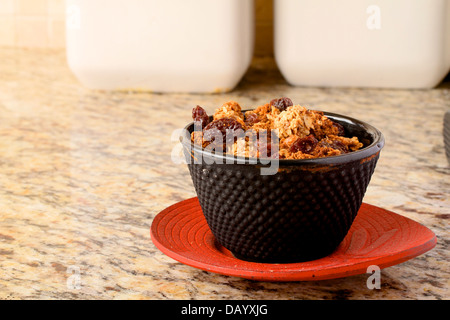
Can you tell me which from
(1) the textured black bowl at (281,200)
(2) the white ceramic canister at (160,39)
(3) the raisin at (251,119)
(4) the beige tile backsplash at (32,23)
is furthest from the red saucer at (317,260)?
(4) the beige tile backsplash at (32,23)

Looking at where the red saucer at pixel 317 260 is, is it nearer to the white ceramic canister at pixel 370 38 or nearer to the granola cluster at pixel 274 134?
the granola cluster at pixel 274 134

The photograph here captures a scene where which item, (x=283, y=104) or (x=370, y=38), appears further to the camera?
(x=370, y=38)

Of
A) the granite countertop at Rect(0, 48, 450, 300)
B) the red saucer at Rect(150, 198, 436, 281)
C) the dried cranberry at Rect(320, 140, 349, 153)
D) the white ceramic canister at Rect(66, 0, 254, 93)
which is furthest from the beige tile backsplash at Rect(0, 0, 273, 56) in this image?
the dried cranberry at Rect(320, 140, 349, 153)

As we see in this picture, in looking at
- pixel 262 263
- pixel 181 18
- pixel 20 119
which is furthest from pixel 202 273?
pixel 181 18

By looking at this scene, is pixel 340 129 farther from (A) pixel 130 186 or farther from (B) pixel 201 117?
(A) pixel 130 186

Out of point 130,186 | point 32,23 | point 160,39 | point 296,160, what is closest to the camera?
point 296,160

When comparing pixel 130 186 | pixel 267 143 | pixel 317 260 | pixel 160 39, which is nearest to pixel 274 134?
pixel 267 143
